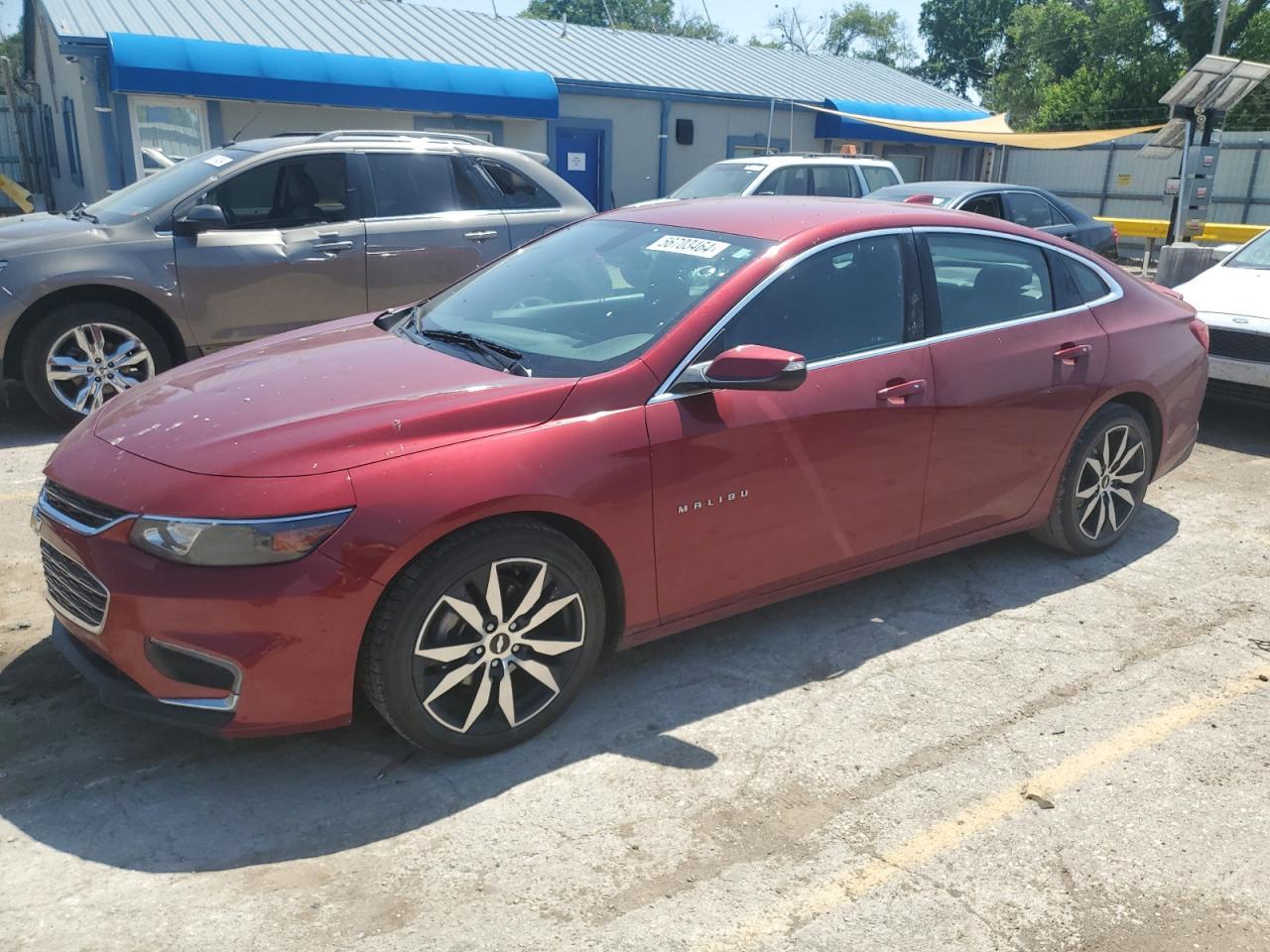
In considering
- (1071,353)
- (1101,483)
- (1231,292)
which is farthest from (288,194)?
(1231,292)

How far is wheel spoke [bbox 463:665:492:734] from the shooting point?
10.3 feet

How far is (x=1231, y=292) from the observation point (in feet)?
25.0

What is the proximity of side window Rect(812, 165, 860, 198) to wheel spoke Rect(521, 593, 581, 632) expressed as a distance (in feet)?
33.7

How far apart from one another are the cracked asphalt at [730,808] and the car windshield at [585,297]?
1.21m

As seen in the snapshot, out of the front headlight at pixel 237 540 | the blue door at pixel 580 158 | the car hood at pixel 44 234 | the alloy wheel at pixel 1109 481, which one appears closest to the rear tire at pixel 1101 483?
the alloy wheel at pixel 1109 481

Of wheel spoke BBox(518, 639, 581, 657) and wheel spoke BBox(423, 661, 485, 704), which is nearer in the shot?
wheel spoke BBox(423, 661, 485, 704)

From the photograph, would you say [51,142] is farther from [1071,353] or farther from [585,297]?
[1071,353]

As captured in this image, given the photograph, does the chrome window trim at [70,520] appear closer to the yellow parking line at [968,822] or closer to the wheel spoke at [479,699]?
the wheel spoke at [479,699]

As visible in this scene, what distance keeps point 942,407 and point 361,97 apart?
13602mm

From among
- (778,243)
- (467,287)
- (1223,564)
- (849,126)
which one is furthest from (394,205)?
(849,126)

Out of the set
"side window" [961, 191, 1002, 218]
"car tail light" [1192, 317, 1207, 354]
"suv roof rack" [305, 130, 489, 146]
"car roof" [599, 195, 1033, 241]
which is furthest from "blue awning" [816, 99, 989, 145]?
"car roof" [599, 195, 1033, 241]

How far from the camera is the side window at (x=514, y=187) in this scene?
305 inches

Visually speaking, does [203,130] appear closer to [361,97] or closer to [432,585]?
[361,97]

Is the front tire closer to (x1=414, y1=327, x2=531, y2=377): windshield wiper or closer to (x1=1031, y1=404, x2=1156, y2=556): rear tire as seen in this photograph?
(x1=414, y1=327, x2=531, y2=377): windshield wiper
